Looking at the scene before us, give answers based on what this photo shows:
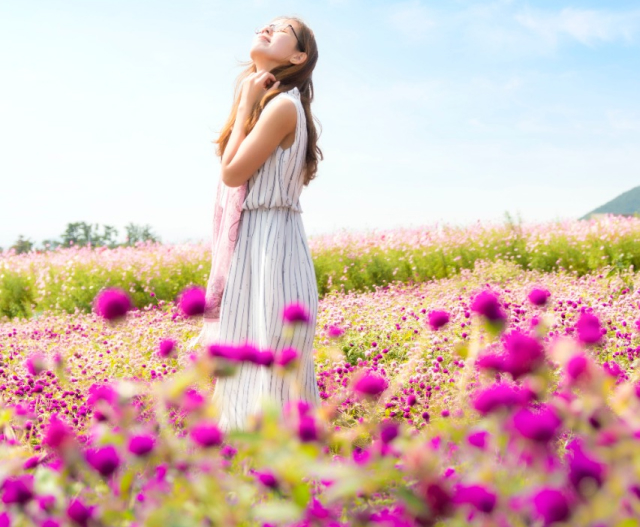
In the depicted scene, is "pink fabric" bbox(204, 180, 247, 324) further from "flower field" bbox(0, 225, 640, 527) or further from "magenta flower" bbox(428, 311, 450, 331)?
"magenta flower" bbox(428, 311, 450, 331)

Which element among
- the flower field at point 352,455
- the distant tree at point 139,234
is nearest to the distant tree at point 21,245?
the distant tree at point 139,234

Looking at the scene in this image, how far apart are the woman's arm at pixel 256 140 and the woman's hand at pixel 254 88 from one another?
43 mm

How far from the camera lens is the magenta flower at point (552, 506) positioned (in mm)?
854

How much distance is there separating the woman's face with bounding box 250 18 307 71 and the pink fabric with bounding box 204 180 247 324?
0.64 meters

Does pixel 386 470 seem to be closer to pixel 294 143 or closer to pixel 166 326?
pixel 294 143

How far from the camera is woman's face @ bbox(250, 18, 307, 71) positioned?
3.23 m

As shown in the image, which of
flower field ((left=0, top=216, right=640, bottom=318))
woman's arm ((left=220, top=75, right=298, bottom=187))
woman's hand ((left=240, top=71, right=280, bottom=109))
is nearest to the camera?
woman's arm ((left=220, top=75, right=298, bottom=187))

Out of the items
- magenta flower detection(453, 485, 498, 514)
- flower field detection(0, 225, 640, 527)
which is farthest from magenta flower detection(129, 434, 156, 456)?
magenta flower detection(453, 485, 498, 514)

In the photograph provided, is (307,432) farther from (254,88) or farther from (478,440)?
(254,88)

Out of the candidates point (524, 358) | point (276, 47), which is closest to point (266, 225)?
point (276, 47)

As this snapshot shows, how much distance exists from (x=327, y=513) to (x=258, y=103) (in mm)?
2292

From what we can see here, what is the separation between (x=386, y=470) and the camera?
1221mm

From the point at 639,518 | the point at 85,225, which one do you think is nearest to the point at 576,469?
the point at 639,518

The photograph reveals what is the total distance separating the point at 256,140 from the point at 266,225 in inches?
16.4
